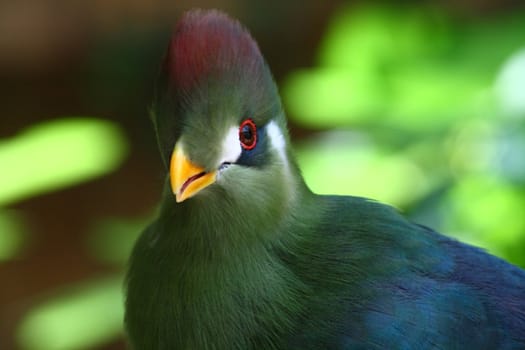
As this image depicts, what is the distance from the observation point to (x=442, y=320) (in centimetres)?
132

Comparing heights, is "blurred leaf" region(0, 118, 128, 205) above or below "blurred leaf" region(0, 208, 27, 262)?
above

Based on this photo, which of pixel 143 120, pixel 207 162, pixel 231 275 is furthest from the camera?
pixel 143 120

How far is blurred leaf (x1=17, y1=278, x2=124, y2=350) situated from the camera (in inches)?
76.4

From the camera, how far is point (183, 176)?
1.15m

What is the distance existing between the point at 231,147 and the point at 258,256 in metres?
0.19

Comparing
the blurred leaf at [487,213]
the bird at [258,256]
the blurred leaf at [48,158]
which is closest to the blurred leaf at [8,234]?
the blurred leaf at [48,158]

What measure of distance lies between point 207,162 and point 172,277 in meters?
0.22

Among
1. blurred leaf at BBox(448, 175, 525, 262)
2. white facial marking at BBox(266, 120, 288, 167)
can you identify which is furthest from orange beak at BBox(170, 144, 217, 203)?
blurred leaf at BBox(448, 175, 525, 262)

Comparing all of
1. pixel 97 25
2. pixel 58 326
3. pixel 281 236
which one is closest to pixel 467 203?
pixel 281 236

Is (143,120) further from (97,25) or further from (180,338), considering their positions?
(180,338)

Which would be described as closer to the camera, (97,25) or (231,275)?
(231,275)

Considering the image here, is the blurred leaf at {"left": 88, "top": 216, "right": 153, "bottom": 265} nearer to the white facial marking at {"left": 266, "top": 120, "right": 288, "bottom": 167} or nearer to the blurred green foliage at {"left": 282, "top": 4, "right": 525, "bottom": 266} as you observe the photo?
the blurred green foliage at {"left": 282, "top": 4, "right": 525, "bottom": 266}

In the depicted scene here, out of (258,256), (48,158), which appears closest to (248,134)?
(258,256)

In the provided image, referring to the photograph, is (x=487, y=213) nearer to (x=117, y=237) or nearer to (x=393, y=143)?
(x=393, y=143)
